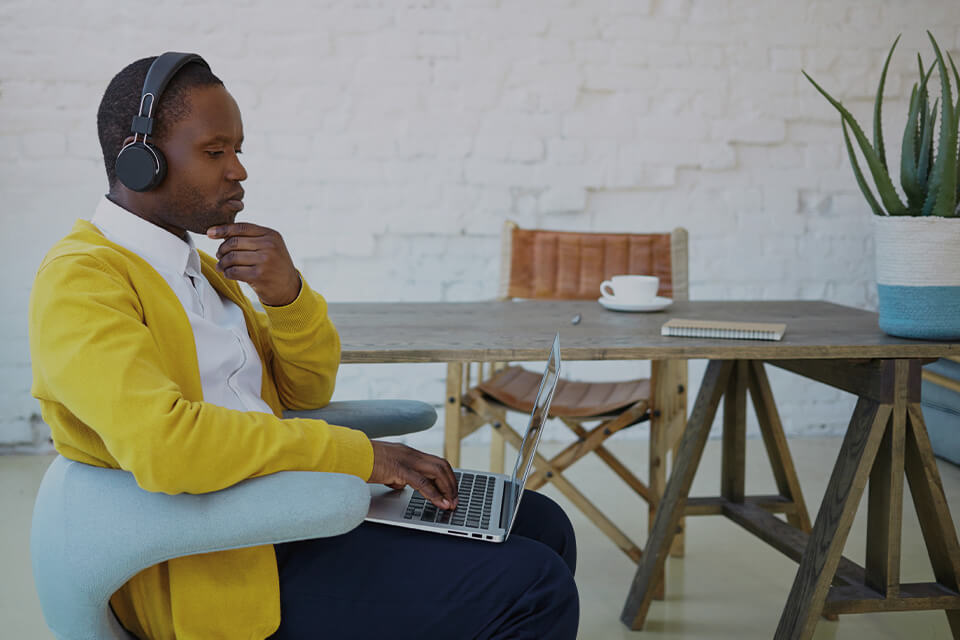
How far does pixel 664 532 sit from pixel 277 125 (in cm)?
203

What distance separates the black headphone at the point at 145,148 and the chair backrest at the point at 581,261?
1689 mm

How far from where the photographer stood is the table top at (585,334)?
157 cm

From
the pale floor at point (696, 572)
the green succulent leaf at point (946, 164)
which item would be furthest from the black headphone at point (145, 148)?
the pale floor at point (696, 572)

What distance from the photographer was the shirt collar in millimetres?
1165

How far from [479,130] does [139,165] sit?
94.3 inches

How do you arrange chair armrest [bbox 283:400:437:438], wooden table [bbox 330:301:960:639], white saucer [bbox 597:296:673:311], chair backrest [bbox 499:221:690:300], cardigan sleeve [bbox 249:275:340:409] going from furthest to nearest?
chair backrest [bbox 499:221:690:300] → white saucer [bbox 597:296:673:311] → wooden table [bbox 330:301:960:639] → chair armrest [bbox 283:400:437:438] → cardigan sleeve [bbox 249:275:340:409]

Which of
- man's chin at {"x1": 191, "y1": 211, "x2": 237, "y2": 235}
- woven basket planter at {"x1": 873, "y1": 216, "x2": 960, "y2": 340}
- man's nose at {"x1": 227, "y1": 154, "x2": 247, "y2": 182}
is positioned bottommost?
woven basket planter at {"x1": 873, "y1": 216, "x2": 960, "y2": 340}

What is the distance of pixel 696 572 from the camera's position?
2.45 metres

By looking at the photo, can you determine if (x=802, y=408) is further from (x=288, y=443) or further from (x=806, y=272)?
(x=288, y=443)

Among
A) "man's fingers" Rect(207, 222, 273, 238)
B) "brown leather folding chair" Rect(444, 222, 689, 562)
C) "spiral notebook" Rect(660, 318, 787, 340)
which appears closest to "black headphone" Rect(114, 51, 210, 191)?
"man's fingers" Rect(207, 222, 273, 238)

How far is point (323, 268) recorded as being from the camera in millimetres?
3441

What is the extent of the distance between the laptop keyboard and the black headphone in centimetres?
55

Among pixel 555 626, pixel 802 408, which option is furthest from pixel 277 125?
pixel 555 626

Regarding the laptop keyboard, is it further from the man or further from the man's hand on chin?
the man's hand on chin
